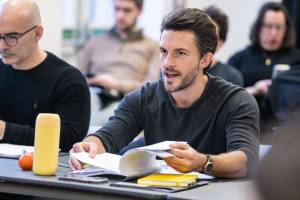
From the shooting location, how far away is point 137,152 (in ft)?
6.03

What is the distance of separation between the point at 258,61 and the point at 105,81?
1.22 metres

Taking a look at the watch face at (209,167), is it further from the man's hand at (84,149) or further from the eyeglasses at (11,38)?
the eyeglasses at (11,38)

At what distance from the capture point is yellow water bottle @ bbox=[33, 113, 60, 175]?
1812mm

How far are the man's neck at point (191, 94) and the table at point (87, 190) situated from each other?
0.45m

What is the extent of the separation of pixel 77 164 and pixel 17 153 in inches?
14.0

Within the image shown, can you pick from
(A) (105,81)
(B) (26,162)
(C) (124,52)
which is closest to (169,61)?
(B) (26,162)

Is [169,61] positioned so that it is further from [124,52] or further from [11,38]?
[124,52]

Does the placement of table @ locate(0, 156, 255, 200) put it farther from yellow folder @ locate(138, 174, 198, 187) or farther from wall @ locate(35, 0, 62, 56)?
wall @ locate(35, 0, 62, 56)

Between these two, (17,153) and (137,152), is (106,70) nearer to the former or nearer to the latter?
(17,153)

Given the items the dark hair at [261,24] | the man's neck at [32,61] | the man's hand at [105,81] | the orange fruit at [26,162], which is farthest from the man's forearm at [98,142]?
the dark hair at [261,24]

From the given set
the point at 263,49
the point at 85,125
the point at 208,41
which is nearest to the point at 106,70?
the point at 263,49

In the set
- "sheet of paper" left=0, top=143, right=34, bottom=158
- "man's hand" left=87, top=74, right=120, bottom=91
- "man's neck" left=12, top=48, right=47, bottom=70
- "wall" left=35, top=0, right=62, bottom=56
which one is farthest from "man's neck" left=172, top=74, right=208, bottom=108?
"man's hand" left=87, top=74, right=120, bottom=91

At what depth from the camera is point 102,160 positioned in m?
1.96

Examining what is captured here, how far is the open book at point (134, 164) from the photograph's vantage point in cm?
180
